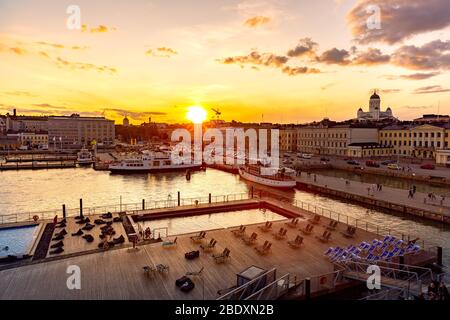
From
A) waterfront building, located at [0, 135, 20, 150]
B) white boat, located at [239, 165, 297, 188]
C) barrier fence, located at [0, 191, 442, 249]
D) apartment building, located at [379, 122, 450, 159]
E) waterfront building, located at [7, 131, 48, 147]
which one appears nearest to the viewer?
barrier fence, located at [0, 191, 442, 249]

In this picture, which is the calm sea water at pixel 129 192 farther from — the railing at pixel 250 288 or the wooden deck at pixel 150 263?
the railing at pixel 250 288

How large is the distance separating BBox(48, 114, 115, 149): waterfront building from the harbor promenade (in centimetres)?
10978

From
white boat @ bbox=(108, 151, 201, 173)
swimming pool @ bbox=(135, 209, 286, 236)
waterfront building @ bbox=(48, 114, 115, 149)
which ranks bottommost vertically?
swimming pool @ bbox=(135, 209, 286, 236)

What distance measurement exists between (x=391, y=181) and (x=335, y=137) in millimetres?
35482

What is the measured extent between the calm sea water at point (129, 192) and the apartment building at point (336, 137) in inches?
1368

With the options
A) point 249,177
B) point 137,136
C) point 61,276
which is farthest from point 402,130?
point 137,136

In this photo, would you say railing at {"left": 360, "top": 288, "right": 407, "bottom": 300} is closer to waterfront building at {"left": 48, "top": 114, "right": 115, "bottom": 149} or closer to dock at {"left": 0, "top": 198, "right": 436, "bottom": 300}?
dock at {"left": 0, "top": 198, "right": 436, "bottom": 300}

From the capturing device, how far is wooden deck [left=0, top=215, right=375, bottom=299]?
1232 centimetres

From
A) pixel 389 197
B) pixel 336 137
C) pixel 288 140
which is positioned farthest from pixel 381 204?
pixel 288 140

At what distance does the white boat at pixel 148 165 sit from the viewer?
6128 centimetres

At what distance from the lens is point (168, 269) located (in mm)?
14305

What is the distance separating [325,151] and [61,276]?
77.1 m

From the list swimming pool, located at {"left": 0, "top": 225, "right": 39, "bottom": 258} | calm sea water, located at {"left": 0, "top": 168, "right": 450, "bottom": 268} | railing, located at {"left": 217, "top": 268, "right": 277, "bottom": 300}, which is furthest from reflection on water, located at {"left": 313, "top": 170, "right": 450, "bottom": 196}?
swimming pool, located at {"left": 0, "top": 225, "right": 39, "bottom": 258}
